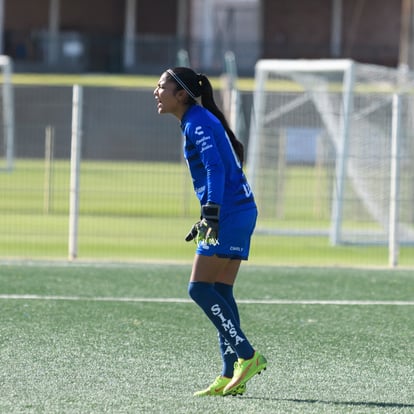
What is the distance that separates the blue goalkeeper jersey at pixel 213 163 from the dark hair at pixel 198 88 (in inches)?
2.6

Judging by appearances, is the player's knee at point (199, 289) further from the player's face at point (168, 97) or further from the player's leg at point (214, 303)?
the player's face at point (168, 97)

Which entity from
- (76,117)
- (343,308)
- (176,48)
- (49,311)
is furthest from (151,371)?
(176,48)

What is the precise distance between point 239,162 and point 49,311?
3.28m

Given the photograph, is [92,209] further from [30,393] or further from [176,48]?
[176,48]

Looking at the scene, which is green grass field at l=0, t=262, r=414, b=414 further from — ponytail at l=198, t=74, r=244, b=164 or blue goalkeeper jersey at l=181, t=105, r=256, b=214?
ponytail at l=198, t=74, r=244, b=164

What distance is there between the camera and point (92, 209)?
19.2 meters

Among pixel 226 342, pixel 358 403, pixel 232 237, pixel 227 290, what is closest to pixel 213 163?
pixel 232 237

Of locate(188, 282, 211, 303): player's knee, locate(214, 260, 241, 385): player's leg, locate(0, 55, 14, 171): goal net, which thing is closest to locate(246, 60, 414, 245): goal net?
locate(0, 55, 14, 171): goal net

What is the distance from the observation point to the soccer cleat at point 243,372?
6824 mm

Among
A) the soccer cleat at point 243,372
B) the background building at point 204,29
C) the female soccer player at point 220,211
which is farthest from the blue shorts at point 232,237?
the background building at point 204,29

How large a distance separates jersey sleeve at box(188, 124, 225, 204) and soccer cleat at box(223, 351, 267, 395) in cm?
90

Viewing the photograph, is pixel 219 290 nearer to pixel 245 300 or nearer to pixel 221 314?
pixel 221 314

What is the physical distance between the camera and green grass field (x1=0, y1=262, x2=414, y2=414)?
22.0ft

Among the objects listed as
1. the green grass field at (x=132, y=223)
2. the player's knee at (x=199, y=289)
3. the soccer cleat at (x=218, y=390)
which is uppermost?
the player's knee at (x=199, y=289)
